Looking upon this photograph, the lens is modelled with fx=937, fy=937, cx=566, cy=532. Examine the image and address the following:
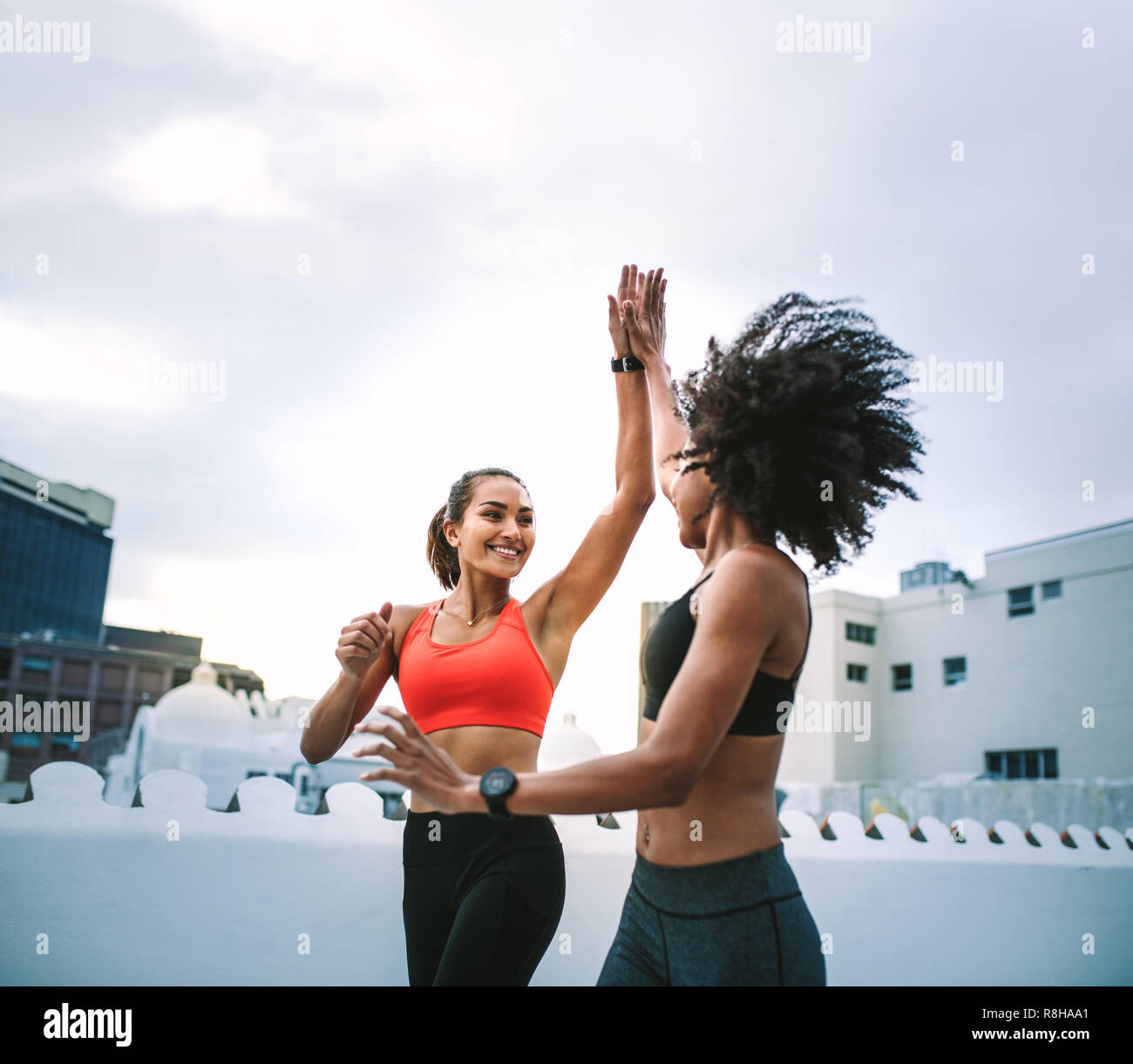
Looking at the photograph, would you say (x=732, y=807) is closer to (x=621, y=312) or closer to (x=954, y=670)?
(x=621, y=312)

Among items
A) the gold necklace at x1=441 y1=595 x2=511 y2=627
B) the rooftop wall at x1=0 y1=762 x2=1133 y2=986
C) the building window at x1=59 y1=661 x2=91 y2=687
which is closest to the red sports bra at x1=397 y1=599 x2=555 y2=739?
the gold necklace at x1=441 y1=595 x2=511 y2=627

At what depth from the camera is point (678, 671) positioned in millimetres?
1755

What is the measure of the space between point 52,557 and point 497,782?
93.5m

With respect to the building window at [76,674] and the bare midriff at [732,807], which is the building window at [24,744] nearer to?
the building window at [76,674]

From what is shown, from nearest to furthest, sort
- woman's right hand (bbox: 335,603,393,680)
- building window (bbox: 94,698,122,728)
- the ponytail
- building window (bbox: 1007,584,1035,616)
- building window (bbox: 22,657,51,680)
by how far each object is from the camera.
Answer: woman's right hand (bbox: 335,603,393,680) < the ponytail < building window (bbox: 1007,584,1035,616) < building window (bbox: 22,657,51,680) < building window (bbox: 94,698,122,728)

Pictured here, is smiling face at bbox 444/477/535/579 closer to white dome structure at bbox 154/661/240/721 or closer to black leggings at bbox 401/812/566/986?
black leggings at bbox 401/812/566/986

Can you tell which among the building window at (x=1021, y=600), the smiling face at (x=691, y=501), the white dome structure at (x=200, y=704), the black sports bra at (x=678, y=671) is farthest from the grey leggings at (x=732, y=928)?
the building window at (x=1021, y=600)

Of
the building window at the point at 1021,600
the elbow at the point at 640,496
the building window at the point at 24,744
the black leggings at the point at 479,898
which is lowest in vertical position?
the building window at the point at 24,744

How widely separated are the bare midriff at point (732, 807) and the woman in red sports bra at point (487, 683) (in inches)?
25.8

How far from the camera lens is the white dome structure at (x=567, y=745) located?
405 inches

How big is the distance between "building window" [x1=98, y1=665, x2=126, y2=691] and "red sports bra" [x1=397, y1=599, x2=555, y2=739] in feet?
221

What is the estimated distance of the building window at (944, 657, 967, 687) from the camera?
30.8 m

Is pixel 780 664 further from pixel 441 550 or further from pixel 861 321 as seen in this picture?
pixel 441 550
